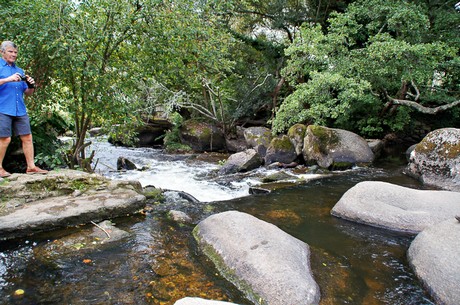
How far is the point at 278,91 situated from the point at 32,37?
1286 cm

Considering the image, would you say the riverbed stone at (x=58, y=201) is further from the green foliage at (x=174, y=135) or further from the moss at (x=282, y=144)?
the green foliage at (x=174, y=135)

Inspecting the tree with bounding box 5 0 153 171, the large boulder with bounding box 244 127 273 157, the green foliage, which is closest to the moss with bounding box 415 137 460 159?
the large boulder with bounding box 244 127 273 157

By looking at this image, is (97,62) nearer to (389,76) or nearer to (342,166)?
(342,166)

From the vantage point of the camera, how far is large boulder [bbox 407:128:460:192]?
8.11m

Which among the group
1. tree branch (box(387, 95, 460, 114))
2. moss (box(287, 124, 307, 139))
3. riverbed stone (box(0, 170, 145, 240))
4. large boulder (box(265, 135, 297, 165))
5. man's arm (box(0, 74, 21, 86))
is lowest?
large boulder (box(265, 135, 297, 165))

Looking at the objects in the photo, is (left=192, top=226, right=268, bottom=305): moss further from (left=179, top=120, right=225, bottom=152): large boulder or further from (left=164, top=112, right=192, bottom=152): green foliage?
(left=164, top=112, right=192, bottom=152): green foliage

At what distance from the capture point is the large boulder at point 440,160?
8109 mm

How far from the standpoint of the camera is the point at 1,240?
422 cm

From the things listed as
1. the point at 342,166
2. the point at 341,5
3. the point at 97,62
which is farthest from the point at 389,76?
the point at 97,62

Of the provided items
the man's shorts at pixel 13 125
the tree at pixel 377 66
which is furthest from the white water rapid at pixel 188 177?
the tree at pixel 377 66

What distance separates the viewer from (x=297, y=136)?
1250 centimetres

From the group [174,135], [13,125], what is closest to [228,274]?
[13,125]

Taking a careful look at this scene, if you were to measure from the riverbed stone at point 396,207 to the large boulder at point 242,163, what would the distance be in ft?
16.4

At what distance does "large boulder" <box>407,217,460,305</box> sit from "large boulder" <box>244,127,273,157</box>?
29.5 feet
